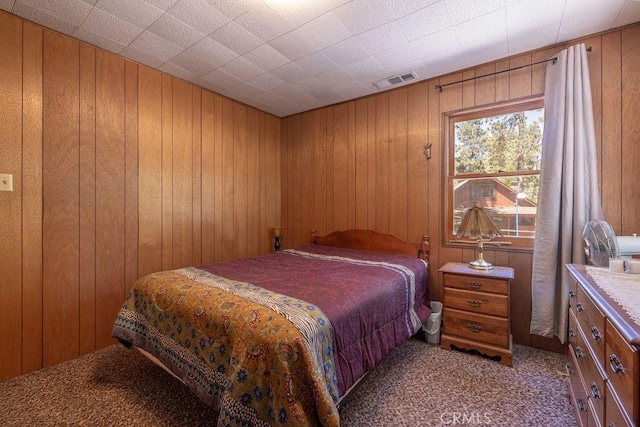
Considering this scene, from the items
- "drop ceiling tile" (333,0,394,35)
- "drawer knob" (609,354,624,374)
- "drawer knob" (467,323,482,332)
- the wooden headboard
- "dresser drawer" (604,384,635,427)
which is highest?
"drop ceiling tile" (333,0,394,35)

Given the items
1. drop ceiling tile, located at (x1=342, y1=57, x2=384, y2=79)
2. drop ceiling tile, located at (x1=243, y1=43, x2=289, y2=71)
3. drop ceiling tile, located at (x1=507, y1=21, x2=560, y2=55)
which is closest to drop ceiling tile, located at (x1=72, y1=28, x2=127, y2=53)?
drop ceiling tile, located at (x1=243, y1=43, x2=289, y2=71)

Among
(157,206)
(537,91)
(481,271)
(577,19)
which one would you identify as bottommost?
(481,271)

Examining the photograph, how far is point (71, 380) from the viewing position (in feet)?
6.57

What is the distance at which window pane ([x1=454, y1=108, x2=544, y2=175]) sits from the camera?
254 centimetres

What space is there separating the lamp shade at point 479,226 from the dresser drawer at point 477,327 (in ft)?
2.13

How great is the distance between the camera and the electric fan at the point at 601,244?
1.67 meters

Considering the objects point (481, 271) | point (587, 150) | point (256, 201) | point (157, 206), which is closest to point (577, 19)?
point (587, 150)

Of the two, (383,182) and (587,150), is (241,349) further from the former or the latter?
(587,150)

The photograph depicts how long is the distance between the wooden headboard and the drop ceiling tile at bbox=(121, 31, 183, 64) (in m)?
2.41

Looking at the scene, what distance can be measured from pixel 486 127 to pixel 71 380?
400cm

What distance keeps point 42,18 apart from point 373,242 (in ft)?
11.0

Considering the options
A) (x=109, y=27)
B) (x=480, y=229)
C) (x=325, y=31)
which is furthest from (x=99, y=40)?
(x=480, y=229)

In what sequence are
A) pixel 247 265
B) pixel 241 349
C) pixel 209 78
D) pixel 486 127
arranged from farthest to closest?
1. pixel 209 78
2. pixel 486 127
3. pixel 247 265
4. pixel 241 349

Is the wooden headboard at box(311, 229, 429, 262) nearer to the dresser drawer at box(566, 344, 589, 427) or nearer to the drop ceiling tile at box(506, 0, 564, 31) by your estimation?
the dresser drawer at box(566, 344, 589, 427)
